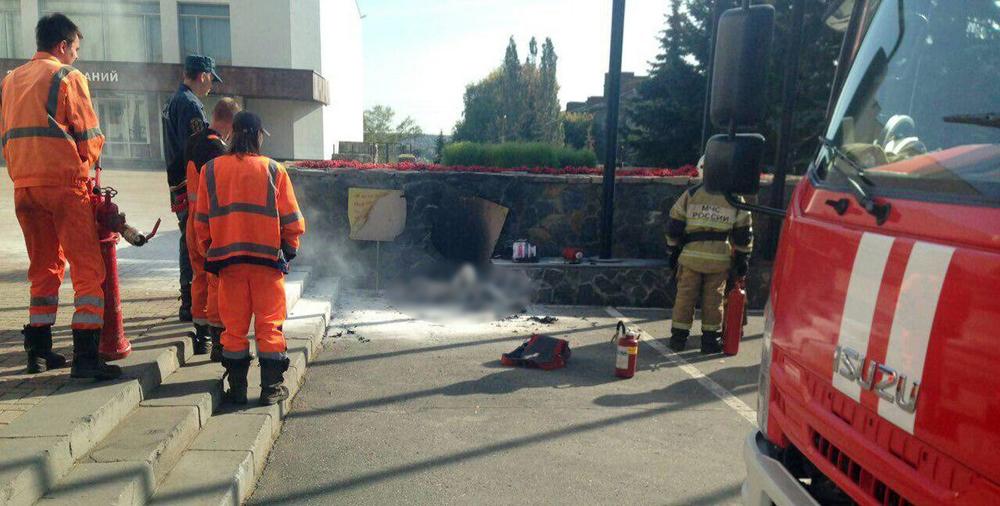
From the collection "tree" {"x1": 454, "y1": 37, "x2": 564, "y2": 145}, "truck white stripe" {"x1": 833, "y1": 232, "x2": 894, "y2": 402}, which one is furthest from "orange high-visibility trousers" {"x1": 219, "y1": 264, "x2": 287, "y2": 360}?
"tree" {"x1": 454, "y1": 37, "x2": 564, "y2": 145}

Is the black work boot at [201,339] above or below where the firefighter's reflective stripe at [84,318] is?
below

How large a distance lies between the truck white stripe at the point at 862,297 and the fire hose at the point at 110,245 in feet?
12.9

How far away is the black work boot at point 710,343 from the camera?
6907mm

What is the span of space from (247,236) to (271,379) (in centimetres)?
98

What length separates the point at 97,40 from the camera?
91.2 ft

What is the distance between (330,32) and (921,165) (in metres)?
32.7

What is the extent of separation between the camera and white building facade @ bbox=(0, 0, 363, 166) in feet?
91.4

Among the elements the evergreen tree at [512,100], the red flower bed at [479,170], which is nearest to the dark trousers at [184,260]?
the red flower bed at [479,170]

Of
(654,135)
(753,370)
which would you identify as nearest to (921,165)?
(753,370)

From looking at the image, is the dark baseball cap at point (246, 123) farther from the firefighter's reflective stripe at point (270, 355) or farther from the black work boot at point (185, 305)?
the black work boot at point (185, 305)

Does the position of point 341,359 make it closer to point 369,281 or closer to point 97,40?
point 369,281

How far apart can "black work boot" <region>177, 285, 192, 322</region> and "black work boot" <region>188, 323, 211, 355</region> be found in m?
0.60

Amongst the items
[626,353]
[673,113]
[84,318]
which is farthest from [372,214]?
[673,113]

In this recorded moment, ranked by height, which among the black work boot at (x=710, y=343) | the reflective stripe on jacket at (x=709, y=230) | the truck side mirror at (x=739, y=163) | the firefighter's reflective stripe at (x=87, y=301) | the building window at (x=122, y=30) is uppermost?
the building window at (x=122, y=30)
